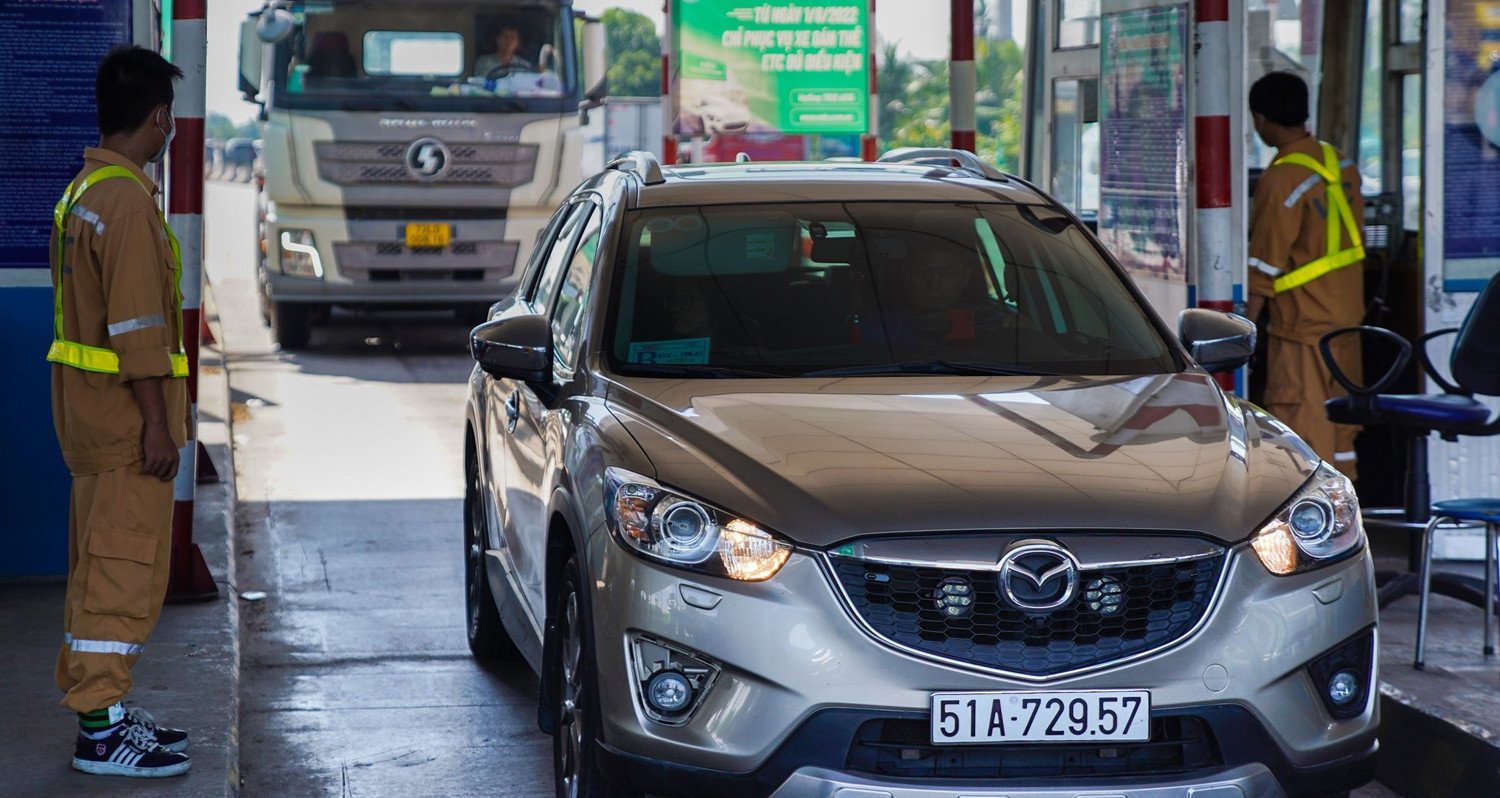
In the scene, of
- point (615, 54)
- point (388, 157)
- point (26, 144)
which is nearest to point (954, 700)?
point (26, 144)

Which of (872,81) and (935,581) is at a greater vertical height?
(872,81)

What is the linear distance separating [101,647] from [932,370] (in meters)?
2.15

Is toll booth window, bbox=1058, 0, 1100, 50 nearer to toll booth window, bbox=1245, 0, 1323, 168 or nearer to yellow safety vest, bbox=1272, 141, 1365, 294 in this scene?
toll booth window, bbox=1245, 0, 1323, 168

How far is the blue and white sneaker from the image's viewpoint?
16.7 feet

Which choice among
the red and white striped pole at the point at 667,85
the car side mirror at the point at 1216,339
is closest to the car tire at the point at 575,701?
the car side mirror at the point at 1216,339

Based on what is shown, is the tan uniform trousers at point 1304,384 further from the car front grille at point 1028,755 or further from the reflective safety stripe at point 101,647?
the reflective safety stripe at point 101,647

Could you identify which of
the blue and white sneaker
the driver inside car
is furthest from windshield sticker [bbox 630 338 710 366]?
the driver inside car

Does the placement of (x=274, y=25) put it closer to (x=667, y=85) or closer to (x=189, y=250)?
(x=667, y=85)

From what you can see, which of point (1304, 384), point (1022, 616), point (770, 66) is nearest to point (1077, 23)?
point (1304, 384)

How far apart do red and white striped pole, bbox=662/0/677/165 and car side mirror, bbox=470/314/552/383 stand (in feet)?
31.0

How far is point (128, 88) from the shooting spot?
4.98 metres

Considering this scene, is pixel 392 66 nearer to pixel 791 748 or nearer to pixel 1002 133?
pixel 791 748

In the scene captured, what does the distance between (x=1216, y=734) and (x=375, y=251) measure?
1363cm

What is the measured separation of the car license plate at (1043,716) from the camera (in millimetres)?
3750
